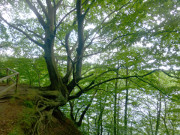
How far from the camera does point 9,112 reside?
10.9 feet

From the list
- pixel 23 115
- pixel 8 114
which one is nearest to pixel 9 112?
pixel 8 114

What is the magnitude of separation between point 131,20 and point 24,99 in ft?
16.4

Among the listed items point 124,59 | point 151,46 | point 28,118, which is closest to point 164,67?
point 151,46

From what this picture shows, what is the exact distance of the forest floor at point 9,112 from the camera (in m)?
2.73

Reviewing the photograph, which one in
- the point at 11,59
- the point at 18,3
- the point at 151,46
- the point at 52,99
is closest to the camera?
the point at 151,46

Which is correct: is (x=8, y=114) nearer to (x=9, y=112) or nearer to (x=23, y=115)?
(x=9, y=112)

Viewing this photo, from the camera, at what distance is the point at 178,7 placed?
3.27 metres

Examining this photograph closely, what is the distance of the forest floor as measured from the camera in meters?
2.73

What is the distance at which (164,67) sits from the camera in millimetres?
4523

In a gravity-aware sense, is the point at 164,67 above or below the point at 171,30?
below

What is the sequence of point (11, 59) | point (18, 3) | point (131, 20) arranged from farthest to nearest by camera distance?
point (11, 59) → point (18, 3) → point (131, 20)

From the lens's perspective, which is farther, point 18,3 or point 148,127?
point 148,127

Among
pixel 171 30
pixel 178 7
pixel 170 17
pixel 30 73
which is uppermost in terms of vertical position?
pixel 178 7

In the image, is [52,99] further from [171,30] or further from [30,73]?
[171,30]
